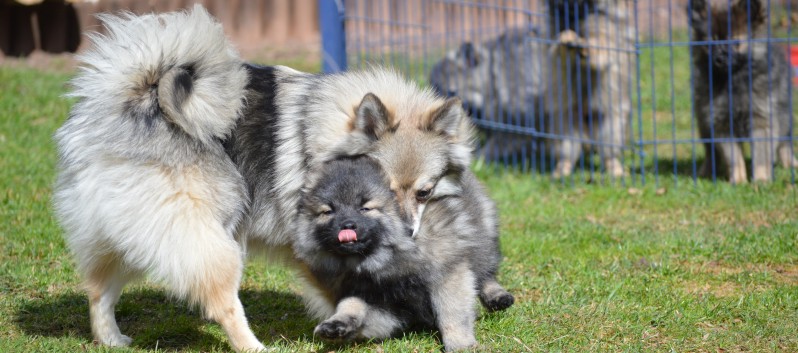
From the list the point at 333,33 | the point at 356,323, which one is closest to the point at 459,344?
the point at 356,323

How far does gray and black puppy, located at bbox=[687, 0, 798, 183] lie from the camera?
22.4 feet

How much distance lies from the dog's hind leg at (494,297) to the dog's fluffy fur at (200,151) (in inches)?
18.9

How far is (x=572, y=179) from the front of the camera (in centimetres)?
738

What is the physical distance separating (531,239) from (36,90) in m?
5.64

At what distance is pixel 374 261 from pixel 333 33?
4807 millimetres

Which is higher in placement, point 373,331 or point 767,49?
point 767,49

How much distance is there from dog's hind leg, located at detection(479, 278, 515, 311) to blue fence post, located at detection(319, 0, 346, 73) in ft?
14.0

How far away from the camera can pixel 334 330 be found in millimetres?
3572

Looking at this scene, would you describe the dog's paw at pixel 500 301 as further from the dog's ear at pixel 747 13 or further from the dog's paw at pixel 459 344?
the dog's ear at pixel 747 13

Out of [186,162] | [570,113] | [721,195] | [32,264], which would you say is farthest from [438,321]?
[570,113]

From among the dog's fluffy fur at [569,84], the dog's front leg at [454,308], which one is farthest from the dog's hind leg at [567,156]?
the dog's front leg at [454,308]

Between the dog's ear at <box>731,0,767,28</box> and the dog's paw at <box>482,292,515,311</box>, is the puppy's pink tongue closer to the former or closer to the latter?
the dog's paw at <box>482,292,515,311</box>

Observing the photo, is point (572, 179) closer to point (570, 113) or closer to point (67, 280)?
point (570, 113)

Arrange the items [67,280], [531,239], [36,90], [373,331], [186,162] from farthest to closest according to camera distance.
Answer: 1. [36,90]
2. [531,239]
3. [67,280]
4. [373,331]
5. [186,162]
